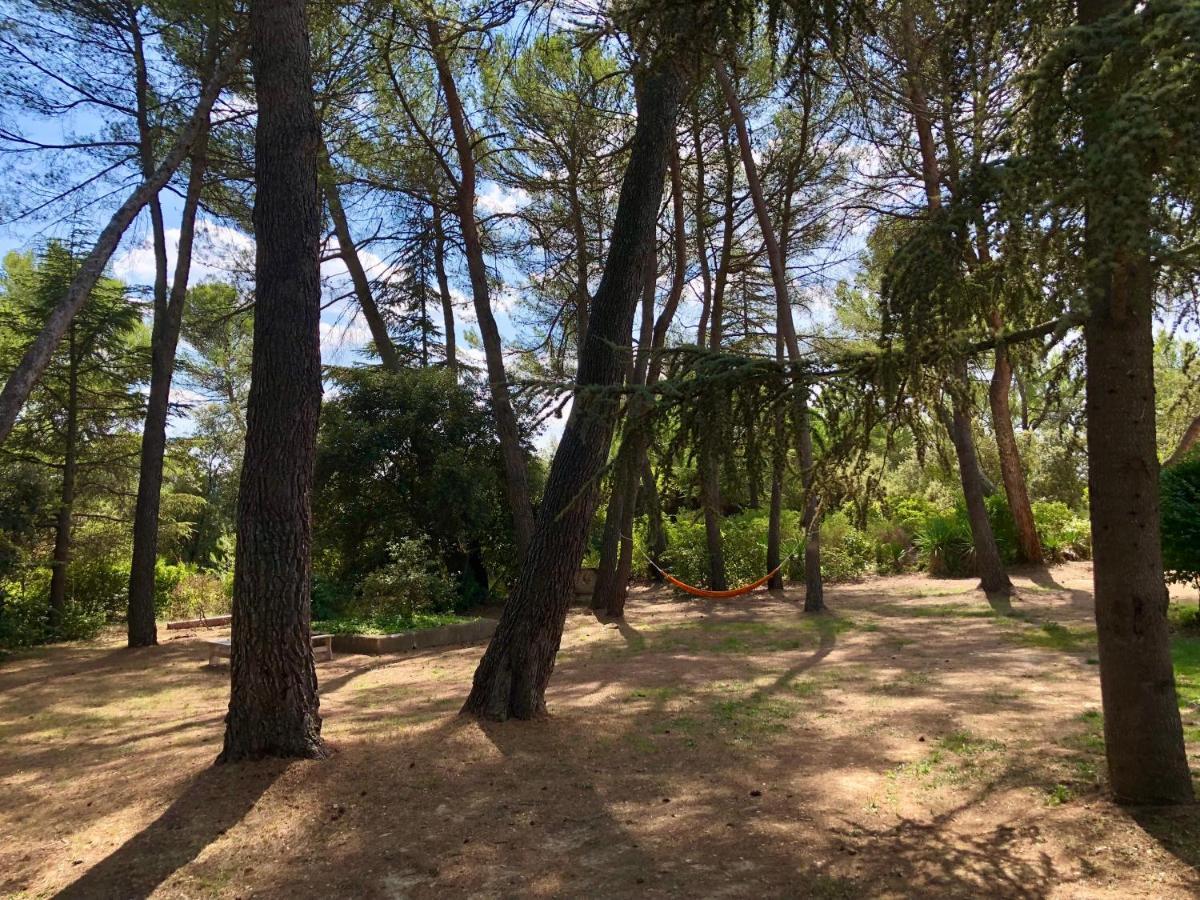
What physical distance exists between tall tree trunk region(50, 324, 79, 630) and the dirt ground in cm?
572

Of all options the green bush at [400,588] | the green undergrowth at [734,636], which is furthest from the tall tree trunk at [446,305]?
the green undergrowth at [734,636]

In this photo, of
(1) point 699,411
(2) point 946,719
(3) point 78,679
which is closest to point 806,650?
(2) point 946,719

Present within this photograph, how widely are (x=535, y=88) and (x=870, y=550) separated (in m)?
10.8

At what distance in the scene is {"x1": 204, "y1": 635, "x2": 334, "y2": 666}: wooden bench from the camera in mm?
9297

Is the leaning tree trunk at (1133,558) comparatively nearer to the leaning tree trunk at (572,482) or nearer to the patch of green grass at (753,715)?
the patch of green grass at (753,715)

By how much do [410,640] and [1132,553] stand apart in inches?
331

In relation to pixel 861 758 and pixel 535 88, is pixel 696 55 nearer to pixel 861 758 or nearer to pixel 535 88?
pixel 861 758

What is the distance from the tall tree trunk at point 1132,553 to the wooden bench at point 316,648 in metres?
Result: 7.68

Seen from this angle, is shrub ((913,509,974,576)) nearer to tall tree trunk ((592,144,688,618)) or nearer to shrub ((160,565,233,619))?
tall tree trunk ((592,144,688,618))

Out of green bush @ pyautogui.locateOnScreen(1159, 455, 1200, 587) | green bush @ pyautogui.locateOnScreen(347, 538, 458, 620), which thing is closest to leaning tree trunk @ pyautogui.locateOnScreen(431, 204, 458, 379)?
green bush @ pyautogui.locateOnScreen(347, 538, 458, 620)

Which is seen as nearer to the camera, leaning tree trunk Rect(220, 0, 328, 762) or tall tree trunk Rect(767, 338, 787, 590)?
tall tree trunk Rect(767, 338, 787, 590)

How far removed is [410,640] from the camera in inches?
408

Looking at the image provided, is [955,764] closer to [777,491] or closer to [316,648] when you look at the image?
[316,648]

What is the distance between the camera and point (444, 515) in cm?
1385
